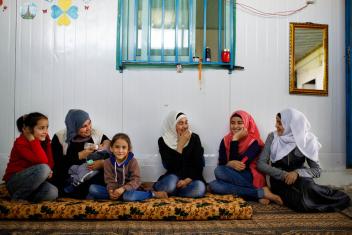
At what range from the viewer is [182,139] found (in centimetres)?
242

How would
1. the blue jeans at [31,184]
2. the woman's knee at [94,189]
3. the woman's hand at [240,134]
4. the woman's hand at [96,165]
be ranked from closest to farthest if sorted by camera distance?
the blue jeans at [31,184], the woman's knee at [94,189], the woman's hand at [96,165], the woman's hand at [240,134]

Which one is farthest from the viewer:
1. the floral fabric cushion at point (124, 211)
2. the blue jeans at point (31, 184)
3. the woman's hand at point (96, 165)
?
the woman's hand at point (96, 165)

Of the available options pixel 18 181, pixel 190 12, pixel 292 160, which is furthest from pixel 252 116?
pixel 18 181

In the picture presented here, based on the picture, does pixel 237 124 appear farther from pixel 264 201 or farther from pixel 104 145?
pixel 104 145

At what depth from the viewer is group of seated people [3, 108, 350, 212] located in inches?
76.5

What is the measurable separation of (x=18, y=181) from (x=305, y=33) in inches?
99.8

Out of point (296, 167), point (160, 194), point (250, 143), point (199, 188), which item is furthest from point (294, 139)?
point (160, 194)

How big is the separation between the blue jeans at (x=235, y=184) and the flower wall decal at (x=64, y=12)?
5.80 feet

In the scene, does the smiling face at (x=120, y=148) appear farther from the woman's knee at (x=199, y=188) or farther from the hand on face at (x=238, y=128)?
the hand on face at (x=238, y=128)

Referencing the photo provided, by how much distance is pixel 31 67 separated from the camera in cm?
266

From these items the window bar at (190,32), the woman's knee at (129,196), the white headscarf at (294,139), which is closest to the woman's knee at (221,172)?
the white headscarf at (294,139)

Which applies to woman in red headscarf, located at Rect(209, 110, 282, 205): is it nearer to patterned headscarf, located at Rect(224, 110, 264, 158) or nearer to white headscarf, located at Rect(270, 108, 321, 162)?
patterned headscarf, located at Rect(224, 110, 264, 158)

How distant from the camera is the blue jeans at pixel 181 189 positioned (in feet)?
7.06

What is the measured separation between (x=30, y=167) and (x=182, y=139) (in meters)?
1.08
